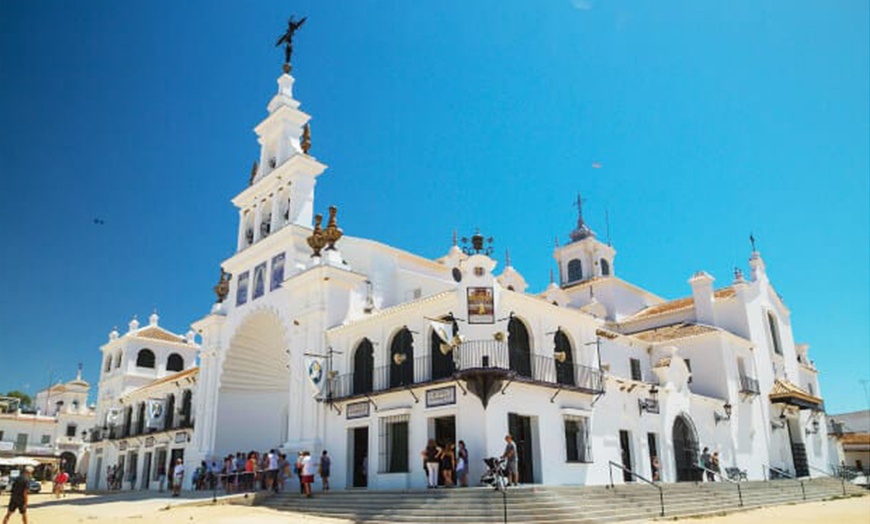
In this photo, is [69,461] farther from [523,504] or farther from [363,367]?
[523,504]

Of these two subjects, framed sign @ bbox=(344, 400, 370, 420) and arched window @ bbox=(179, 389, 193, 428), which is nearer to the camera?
framed sign @ bbox=(344, 400, 370, 420)

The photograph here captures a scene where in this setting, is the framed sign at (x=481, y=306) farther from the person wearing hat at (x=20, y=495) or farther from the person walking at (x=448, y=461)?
the person wearing hat at (x=20, y=495)

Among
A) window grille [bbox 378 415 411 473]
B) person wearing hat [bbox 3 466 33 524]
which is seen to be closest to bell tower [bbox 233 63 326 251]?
window grille [bbox 378 415 411 473]

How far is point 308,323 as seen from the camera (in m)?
23.3

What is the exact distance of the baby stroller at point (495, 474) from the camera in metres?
15.0

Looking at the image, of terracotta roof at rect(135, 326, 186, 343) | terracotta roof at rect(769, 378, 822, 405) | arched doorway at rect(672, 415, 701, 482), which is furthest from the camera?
terracotta roof at rect(135, 326, 186, 343)

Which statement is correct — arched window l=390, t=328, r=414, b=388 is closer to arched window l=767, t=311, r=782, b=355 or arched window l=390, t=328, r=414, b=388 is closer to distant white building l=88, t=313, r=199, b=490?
distant white building l=88, t=313, r=199, b=490

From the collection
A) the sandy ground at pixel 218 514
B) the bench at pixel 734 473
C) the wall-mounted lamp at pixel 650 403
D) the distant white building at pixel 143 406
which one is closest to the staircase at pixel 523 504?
the sandy ground at pixel 218 514

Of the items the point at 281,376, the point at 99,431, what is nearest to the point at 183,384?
the point at 281,376

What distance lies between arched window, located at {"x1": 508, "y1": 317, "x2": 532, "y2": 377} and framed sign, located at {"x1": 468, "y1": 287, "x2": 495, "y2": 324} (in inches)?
60.6

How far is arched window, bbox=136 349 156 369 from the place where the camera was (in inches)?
1789

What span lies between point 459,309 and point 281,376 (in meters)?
12.9

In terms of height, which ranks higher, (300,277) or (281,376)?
(300,277)

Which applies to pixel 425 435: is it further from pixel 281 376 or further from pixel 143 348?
pixel 143 348
